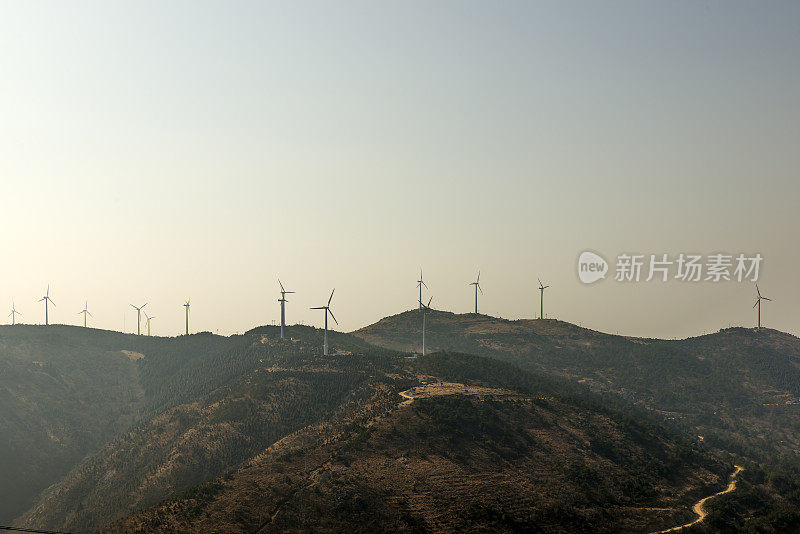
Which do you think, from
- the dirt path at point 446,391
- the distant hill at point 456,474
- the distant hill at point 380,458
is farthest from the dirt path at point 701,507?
the dirt path at point 446,391

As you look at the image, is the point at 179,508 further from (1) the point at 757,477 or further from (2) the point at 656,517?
(1) the point at 757,477

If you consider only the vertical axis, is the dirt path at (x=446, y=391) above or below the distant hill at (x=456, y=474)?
above

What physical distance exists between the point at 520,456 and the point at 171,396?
12933 cm

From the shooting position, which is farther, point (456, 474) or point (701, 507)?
point (701, 507)

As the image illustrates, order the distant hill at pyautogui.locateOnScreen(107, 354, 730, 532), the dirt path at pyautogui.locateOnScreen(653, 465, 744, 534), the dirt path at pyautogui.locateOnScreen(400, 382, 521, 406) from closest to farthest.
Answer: the distant hill at pyautogui.locateOnScreen(107, 354, 730, 532)
the dirt path at pyautogui.locateOnScreen(653, 465, 744, 534)
the dirt path at pyautogui.locateOnScreen(400, 382, 521, 406)

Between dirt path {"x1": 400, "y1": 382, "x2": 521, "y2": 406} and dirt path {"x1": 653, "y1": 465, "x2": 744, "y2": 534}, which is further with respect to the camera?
dirt path {"x1": 400, "y1": 382, "x2": 521, "y2": 406}

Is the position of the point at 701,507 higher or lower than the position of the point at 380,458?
lower

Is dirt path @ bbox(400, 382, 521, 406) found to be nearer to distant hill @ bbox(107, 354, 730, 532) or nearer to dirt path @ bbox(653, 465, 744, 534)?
distant hill @ bbox(107, 354, 730, 532)

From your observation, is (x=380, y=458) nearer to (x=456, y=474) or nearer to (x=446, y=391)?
(x=456, y=474)

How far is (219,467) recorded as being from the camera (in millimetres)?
120688

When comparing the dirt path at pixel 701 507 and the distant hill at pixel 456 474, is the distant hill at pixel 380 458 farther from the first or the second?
the dirt path at pixel 701 507

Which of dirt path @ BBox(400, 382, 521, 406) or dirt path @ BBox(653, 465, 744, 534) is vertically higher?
dirt path @ BBox(400, 382, 521, 406)

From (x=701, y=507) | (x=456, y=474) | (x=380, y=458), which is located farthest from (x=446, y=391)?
(x=701, y=507)

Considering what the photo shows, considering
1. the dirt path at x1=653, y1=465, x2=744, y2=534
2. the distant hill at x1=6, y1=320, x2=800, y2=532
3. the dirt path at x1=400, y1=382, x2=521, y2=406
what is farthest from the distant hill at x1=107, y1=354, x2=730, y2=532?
the dirt path at x1=653, y1=465, x2=744, y2=534
